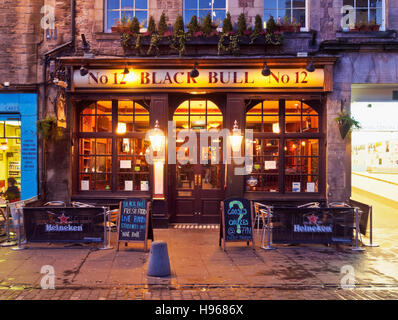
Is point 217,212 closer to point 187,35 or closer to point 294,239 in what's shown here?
point 294,239

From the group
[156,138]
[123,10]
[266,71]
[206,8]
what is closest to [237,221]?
[156,138]

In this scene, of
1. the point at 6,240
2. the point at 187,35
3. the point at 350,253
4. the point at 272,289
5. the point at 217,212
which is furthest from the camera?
the point at 217,212

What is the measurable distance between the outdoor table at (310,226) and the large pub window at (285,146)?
8.73 feet

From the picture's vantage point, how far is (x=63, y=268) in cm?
736

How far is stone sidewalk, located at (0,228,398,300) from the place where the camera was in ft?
20.0

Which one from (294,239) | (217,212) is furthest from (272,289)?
(217,212)

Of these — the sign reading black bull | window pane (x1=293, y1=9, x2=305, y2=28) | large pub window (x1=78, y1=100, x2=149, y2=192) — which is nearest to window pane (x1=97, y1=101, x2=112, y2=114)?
large pub window (x1=78, y1=100, x2=149, y2=192)

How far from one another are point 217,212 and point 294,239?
342 cm

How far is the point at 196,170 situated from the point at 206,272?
5127 millimetres

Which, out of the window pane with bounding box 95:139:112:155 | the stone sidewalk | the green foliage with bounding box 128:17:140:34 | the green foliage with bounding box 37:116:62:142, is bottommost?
the stone sidewalk

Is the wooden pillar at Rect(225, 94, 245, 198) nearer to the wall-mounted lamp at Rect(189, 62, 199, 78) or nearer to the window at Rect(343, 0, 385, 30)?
the wall-mounted lamp at Rect(189, 62, 199, 78)

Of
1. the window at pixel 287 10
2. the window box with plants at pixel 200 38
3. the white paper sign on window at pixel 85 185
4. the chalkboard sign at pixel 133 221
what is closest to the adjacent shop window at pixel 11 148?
the white paper sign on window at pixel 85 185

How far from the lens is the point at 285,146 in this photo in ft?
38.5

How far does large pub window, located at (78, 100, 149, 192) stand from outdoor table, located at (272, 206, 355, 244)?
4.66 metres
